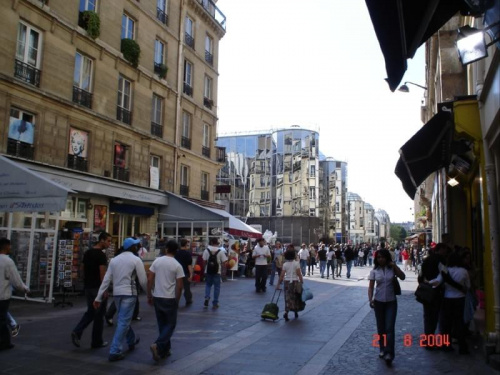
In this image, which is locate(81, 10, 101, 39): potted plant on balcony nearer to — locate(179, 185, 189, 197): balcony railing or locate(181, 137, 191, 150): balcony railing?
locate(181, 137, 191, 150): balcony railing

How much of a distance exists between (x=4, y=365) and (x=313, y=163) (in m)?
64.4

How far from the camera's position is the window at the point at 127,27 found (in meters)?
20.9

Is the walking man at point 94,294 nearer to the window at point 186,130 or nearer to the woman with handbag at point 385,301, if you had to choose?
the woman with handbag at point 385,301

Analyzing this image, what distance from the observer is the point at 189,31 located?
2647 centimetres

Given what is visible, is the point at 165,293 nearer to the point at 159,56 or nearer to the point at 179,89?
the point at 159,56

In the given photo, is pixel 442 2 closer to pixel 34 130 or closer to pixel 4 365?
pixel 4 365

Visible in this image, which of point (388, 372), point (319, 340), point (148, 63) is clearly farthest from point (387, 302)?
point (148, 63)

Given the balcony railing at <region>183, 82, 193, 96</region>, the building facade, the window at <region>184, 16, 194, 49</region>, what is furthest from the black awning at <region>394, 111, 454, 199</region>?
the window at <region>184, 16, 194, 49</region>

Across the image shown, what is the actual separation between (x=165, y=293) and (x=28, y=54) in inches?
495

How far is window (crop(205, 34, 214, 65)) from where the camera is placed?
28395 mm

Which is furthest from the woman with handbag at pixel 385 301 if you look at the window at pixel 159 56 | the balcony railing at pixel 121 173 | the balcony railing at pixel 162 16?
the balcony railing at pixel 162 16

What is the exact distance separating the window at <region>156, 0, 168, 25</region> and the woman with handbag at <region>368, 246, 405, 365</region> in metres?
Answer: 20.2

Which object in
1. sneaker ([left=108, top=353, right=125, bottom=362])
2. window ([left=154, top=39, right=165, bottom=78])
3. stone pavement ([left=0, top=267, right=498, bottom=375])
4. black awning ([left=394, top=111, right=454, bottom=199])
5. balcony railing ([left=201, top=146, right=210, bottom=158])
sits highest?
window ([left=154, top=39, right=165, bottom=78])
